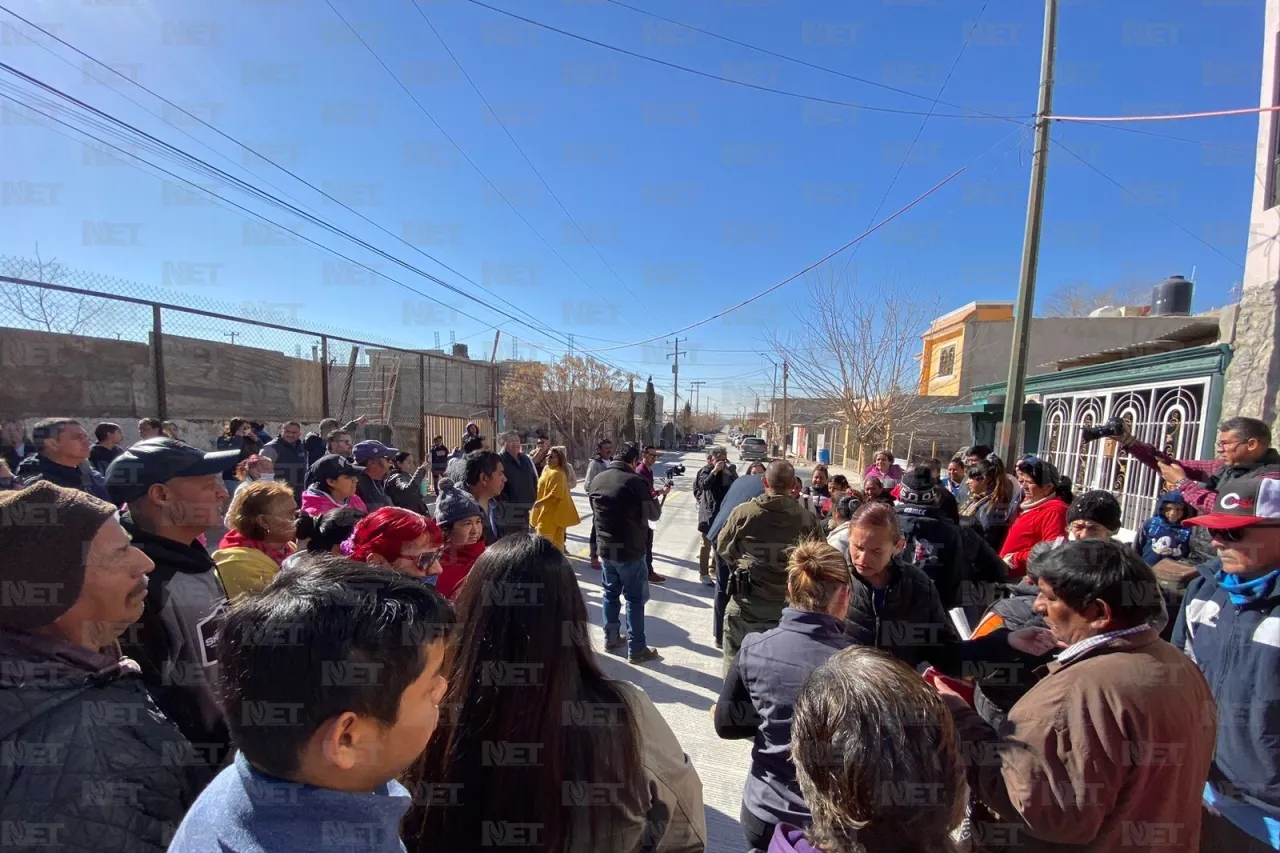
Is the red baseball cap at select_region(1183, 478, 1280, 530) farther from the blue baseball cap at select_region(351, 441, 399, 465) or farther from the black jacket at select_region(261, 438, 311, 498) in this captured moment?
the black jacket at select_region(261, 438, 311, 498)

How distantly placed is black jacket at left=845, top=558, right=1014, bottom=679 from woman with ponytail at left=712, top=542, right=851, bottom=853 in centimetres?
55

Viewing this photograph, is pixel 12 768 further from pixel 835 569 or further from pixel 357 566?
pixel 835 569

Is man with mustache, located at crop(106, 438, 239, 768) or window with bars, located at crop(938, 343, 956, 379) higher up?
window with bars, located at crop(938, 343, 956, 379)

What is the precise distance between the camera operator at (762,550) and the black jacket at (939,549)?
2.07ft

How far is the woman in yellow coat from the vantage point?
549 centimetres

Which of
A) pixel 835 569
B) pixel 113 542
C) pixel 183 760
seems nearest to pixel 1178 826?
pixel 835 569

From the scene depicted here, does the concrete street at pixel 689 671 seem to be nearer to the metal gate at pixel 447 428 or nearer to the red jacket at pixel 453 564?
the red jacket at pixel 453 564

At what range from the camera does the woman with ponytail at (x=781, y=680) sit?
5.64ft

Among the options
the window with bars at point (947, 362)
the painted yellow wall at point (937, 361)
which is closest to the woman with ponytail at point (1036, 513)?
the painted yellow wall at point (937, 361)

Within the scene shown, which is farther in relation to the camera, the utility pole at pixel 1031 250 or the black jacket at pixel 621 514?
the utility pole at pixel 1031 250

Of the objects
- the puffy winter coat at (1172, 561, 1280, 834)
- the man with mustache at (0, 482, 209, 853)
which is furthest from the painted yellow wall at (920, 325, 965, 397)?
the man with mustache at (0, 482, 209, 853)

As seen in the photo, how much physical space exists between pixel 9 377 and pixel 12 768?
6856 mm

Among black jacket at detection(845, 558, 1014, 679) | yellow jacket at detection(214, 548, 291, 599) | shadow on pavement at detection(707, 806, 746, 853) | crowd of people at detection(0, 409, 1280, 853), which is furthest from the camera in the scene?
shadow on pavement at detection(707, 806, 746, 853)

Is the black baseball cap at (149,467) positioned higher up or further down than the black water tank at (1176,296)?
further down
